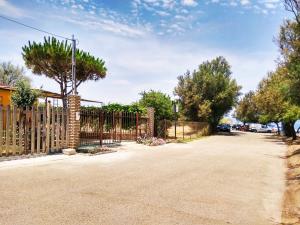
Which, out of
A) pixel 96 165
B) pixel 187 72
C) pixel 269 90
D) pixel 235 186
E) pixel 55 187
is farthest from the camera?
pixel 187 72

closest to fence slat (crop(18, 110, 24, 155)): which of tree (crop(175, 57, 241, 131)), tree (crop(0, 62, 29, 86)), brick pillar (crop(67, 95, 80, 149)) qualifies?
brick pillar (crop(67, 95, 80, 149))

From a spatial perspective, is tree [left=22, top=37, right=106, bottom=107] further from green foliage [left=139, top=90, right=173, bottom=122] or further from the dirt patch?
the dirt patch

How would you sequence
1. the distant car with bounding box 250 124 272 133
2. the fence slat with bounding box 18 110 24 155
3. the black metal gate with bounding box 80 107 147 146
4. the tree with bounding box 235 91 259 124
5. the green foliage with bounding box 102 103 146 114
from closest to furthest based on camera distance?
the fence slat with bounding box 18 110 24 155, the black metal gate with bounding box 80 107 147 146, the green foliage with bounding box 102 103 146 114, the distant car with bounding box 250 124 272 133, the tree with bounding box 235 91 259 124

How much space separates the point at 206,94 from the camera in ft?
143

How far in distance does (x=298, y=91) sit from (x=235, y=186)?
223 inches

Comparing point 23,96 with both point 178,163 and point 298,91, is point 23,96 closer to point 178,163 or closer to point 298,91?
point 178,163

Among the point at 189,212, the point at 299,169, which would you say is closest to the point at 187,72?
the point at 299,169

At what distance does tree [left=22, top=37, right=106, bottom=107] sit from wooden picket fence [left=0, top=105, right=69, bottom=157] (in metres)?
10.3

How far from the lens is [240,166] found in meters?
13.6

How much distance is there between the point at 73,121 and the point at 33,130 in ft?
8.10

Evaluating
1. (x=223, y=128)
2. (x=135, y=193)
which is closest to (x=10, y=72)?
(x=223, y=128)

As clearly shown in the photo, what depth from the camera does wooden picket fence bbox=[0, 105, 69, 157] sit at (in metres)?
13.1

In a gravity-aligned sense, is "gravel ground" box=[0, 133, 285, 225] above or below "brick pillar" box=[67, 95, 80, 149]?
below

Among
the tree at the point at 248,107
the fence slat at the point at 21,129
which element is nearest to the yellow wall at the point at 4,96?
the fence slat at the point at 21,129
